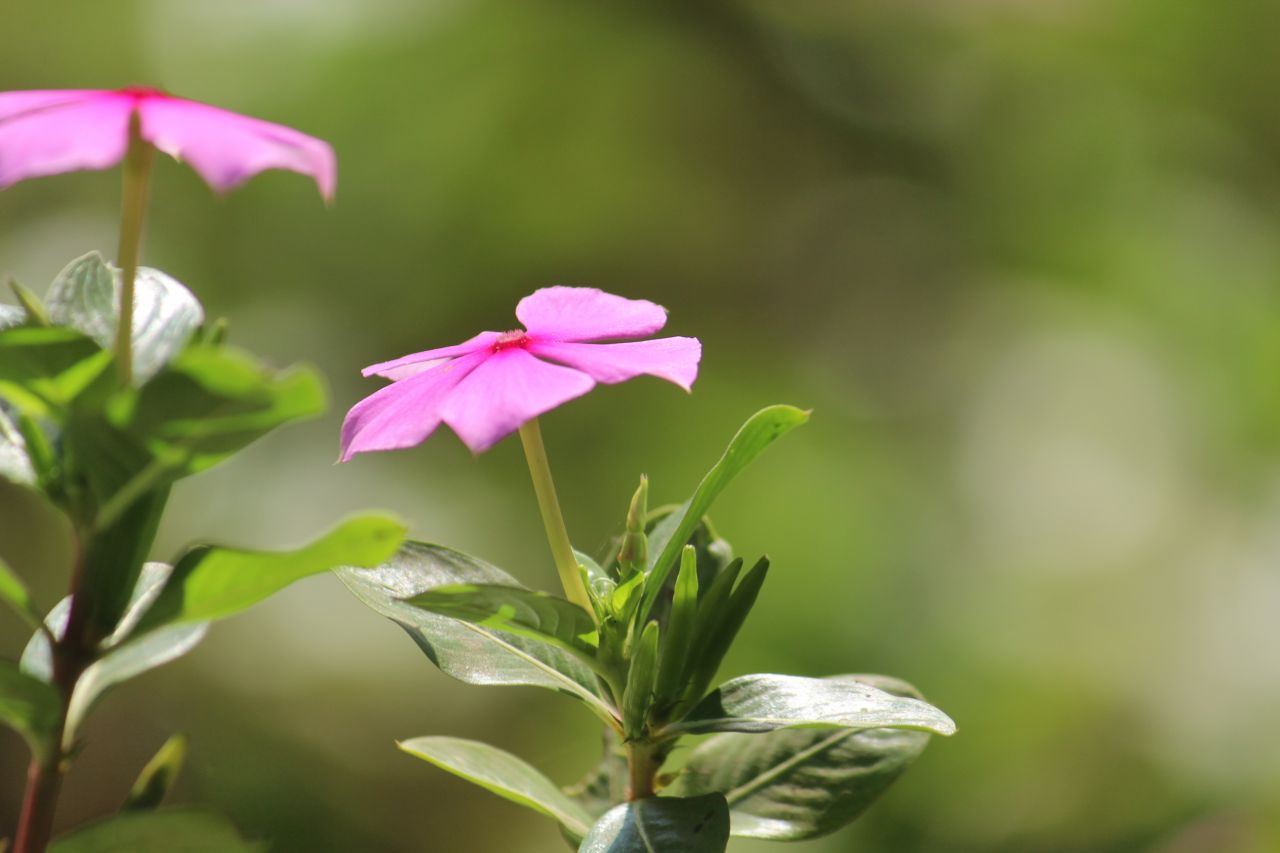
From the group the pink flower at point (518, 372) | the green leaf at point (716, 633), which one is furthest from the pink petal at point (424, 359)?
the green leaf at point (716, 633)

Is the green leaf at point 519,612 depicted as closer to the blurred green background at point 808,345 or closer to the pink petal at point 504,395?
the pink petal at point 504,395

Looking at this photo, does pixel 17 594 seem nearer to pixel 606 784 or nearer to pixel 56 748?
pixel 56 748

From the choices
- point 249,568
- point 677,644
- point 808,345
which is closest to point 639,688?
point 677,644

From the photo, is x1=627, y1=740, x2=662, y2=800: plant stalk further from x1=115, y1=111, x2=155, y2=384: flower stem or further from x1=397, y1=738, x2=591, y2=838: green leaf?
x1=115, y1=111, x2=155, y2=384: flower stem

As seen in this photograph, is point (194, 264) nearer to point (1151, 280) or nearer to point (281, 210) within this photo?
point (281, 210)

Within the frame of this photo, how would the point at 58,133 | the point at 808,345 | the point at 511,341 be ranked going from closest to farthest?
1. the point at 58,133
2. the point at 511,341
3. the point at 808,345

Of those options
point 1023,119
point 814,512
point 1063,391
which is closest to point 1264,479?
point 1063,391
